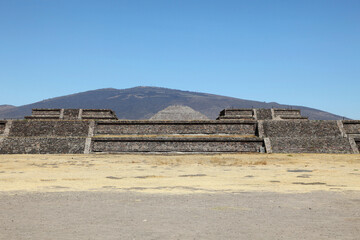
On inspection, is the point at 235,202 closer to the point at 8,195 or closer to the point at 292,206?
the point at 292,206

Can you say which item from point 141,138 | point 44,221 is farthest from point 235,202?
point 141,138

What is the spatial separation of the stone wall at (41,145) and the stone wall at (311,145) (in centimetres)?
1836

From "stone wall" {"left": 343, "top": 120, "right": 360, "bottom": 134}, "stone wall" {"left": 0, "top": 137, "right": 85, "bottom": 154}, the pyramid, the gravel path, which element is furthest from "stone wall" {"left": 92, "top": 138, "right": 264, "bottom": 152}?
the gravel path

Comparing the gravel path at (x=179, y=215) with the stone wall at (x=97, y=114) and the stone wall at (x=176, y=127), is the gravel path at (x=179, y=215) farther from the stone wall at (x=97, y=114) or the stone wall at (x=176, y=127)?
the stone wall at (x=97, y=114)

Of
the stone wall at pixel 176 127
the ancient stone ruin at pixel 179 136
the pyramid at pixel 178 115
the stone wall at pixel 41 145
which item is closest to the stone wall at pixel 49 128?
the ancient stone ruin at pixel 179 136

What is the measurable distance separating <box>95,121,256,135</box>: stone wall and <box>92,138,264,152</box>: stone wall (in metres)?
2.89

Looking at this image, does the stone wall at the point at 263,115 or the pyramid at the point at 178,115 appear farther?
the pyramid at the point at 178,115

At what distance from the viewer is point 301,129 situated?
33.7 m

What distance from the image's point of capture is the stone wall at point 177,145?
31.3 metres

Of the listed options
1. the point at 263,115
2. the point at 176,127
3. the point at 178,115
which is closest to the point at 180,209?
the point at 176,127

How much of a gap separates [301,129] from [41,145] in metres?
25.6

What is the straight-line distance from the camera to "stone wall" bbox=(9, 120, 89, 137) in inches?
1364

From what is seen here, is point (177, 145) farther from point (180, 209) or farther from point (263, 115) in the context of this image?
point (180, 209)

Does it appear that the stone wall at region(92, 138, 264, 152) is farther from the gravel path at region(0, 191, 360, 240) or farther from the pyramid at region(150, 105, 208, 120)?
the gravel path at region(0, 191, 360, 240)
